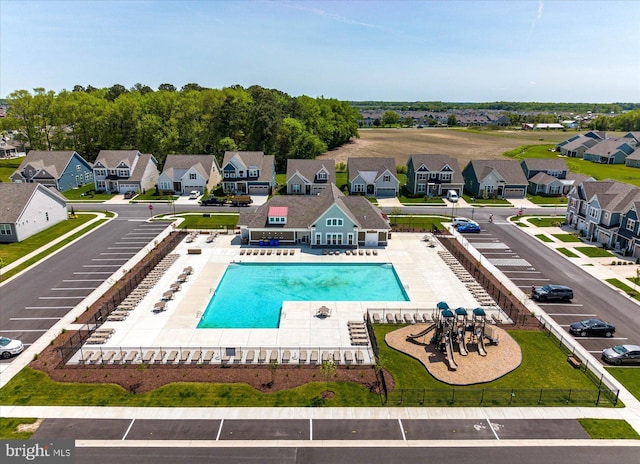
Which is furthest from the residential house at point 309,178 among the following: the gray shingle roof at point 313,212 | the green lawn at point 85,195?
the green lawn at point 85,195

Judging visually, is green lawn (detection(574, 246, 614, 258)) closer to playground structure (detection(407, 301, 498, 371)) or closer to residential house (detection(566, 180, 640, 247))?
residential house (detection(566, 180, 640, 247))

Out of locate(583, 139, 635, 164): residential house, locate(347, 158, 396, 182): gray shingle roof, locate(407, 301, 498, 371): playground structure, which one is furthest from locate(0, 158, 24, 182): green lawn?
locate(583, 139, 635, 164): residential house

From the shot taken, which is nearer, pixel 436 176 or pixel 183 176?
pixel 183 176

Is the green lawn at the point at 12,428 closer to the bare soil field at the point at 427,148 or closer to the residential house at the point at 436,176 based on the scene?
the residential house at the point at 436,176

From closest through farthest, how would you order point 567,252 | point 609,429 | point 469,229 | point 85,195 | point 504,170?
point 609,429
point 567,252
point 469,229
point 85,195
point 504,170

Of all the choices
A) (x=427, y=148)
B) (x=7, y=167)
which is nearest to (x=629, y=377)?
(x=7, y=167)

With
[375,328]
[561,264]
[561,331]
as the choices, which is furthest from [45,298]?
[561,264]

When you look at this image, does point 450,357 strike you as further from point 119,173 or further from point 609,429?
point 119,173
